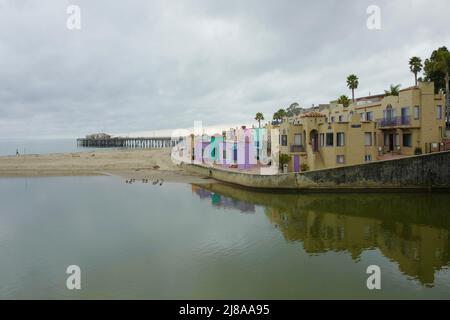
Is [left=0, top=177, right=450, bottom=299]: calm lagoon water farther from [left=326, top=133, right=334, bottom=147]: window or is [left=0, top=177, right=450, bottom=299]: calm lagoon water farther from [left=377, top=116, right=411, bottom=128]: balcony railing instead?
[left=377, top=116, right=411, bottom=128]: balcony railing

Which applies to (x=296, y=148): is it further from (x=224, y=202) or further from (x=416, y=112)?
(x=416, y=112)

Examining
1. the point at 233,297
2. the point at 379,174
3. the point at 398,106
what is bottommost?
the point at 233,297

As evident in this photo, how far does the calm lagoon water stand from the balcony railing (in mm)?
11083

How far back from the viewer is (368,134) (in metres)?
44.3

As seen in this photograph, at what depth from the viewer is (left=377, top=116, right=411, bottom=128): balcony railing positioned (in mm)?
45500

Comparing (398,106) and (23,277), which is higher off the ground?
(398,106)

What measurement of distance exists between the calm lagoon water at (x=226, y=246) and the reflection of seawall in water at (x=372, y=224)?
10 centimetres

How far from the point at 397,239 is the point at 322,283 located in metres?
11.2

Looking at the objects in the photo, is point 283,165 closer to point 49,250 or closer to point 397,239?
point 397,239

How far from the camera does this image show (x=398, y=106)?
4716 centimetres

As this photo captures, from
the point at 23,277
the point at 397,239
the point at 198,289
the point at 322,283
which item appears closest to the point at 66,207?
the point at 23,277

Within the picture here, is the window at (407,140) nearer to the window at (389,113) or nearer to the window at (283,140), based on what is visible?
the window at (389,113)

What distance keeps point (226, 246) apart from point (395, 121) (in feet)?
116

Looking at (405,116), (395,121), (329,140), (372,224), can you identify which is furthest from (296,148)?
(372,224)
